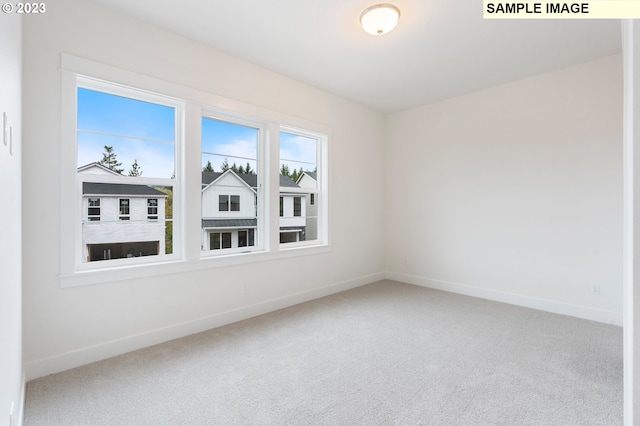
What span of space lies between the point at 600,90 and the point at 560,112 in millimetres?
387

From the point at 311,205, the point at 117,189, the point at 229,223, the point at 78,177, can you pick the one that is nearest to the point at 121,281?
the point at 117,189

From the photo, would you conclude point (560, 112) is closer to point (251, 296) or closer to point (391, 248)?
point (391, 248)

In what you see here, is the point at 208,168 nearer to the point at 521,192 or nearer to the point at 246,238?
the point at 246,238

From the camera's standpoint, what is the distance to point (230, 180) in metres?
3.54

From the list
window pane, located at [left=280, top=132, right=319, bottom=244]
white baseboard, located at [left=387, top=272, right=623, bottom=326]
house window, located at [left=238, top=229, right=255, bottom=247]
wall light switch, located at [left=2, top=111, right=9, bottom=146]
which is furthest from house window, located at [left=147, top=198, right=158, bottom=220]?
white baseboard, located at [left=387, top=272, right=623, bottom=326]

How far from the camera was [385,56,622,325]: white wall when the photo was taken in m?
3.39

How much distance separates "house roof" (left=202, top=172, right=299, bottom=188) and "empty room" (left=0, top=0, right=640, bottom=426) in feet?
0.08

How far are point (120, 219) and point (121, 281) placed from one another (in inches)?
21.5

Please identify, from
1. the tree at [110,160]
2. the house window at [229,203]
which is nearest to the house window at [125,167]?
the tree at [110,160]

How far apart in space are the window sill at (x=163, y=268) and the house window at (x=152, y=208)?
45cm

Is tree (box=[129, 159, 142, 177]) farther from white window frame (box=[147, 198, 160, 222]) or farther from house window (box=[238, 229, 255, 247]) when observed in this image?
house window (box=[238, 229, 255, 247])

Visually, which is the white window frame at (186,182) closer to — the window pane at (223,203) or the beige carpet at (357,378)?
the window pane at (223,203)

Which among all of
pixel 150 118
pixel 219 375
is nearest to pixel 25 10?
pixel 150 118

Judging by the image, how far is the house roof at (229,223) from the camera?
3342 millimetres
